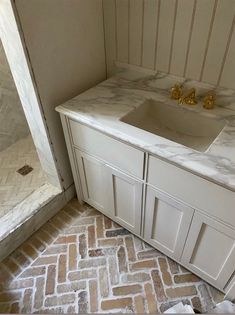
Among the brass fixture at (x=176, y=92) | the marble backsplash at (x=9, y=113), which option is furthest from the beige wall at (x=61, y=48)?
the marble backsplash at (x=9, y=113)

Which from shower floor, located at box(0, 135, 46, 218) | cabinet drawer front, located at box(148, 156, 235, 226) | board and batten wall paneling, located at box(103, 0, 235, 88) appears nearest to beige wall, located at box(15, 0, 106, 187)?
board and batten wall paneling, located at box(103, 0, 235, 88)

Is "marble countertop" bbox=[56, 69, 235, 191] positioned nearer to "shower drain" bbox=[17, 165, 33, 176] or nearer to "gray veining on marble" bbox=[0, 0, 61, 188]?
"gray veining on marble" bbox=[0, 0, 61, 188]

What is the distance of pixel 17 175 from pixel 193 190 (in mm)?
1571

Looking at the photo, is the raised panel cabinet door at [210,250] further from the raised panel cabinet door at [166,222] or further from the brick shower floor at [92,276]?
the brick shower floor at [92,276]

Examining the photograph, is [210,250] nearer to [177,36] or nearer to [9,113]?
[177,36]

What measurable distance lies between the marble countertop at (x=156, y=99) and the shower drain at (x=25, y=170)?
38.0 inches

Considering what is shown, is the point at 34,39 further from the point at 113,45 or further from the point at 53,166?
the point at 53,166

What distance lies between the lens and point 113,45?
1.56 m

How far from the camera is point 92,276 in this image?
4.93 feet

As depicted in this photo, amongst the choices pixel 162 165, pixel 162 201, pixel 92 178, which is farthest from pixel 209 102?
pixel 92 178

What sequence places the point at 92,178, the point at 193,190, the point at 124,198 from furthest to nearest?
the point at 92,178
the point at 124,198
the point at 193,190

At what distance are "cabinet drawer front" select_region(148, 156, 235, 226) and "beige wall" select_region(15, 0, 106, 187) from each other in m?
0.71

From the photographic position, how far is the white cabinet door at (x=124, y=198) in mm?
1342

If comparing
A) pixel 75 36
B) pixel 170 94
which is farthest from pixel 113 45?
pixel 170 94
